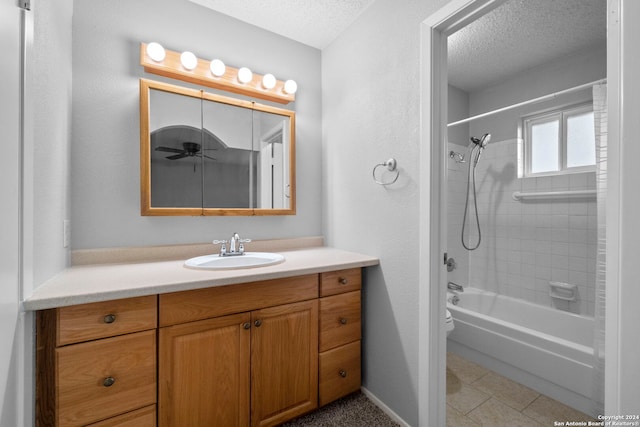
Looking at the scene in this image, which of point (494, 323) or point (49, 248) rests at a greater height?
point (49, 248)

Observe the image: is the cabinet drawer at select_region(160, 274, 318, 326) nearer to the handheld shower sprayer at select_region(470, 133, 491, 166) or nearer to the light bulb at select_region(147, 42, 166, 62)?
the light bulb at select_region(147, 42, 166, 62)

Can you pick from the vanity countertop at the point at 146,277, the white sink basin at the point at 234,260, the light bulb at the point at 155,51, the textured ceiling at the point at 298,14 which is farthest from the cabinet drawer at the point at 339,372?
the textured ceiling at the point at 298,14

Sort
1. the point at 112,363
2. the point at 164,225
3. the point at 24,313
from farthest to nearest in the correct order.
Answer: the point at 164,225 < the point at 112,363 < the point at 24,313

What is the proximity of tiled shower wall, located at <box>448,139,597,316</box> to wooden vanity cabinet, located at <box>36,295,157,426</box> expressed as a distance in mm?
2620

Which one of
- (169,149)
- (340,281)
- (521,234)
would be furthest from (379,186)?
(521,234)

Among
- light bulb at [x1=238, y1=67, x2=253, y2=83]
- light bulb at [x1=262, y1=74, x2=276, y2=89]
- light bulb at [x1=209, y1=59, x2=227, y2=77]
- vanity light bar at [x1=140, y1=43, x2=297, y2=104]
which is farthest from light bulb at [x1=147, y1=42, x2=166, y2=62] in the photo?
light bulb at [x1=262, y1=74, x2=276, y2=89]

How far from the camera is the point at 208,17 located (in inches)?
69.1

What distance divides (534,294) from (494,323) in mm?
843

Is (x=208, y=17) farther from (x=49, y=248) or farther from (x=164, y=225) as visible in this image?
(x=49, y=248)

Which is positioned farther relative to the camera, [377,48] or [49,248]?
[377,48]

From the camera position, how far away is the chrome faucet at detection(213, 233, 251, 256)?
165cm

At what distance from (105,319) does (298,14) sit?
192cm

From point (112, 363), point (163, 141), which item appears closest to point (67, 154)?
point (163, 141)

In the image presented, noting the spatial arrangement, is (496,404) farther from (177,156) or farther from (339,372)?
(177,156)
